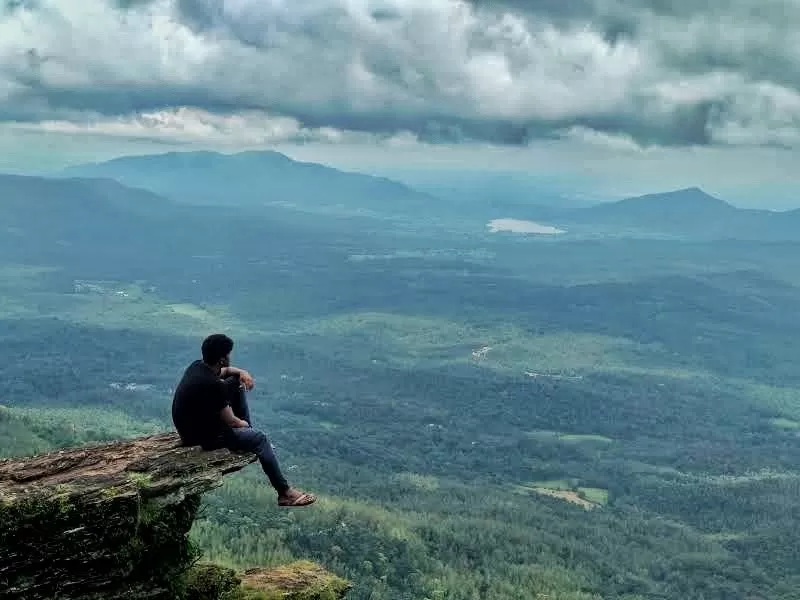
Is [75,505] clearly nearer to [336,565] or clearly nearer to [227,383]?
[227,383]

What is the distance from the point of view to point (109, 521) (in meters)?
21.8

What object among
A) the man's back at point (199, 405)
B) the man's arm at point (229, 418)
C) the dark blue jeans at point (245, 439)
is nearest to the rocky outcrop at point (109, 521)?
the dark blue jeans at point (245, 439)

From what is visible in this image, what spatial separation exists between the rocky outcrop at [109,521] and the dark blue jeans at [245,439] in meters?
0.34

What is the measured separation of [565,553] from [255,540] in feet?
232

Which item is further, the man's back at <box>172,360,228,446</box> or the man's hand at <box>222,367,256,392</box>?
the man's hand at <box>222,367,256,392</box>

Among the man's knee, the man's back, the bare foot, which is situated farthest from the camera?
the bare foot

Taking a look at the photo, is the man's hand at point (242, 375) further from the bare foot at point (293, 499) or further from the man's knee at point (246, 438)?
the bare foot at point (293, 499)

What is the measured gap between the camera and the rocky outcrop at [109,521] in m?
20.6

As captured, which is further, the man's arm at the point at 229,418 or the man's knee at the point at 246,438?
the man's knee at the point at 246,438

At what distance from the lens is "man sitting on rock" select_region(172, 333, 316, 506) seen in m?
24.2

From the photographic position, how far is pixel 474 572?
143 metres

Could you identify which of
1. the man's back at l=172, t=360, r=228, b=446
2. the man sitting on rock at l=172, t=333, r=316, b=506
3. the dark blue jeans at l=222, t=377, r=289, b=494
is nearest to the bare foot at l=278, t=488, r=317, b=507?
the dark blue jeans at l=222, t=377, r=289, b=494

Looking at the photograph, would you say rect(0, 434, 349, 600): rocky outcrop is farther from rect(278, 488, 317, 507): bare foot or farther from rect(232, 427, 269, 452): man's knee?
rect(278, 488, 317, 507): bare foot

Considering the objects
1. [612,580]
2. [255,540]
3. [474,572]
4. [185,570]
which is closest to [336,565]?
[255,540]
